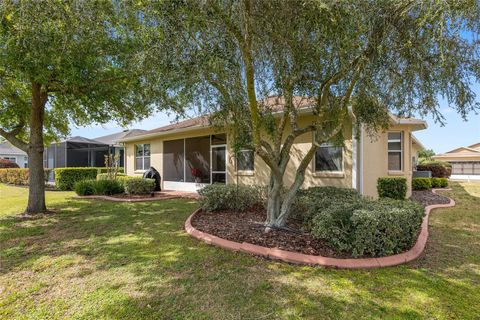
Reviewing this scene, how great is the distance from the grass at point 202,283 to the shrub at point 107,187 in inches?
262

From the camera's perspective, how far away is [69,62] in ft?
21.0

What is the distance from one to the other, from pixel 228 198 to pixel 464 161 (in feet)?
117

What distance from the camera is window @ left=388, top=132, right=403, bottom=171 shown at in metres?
11.5

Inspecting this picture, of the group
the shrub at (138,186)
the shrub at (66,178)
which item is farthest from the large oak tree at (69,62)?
the shrub at (66,178)

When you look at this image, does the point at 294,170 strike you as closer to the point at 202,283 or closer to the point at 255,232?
the point at 255,232

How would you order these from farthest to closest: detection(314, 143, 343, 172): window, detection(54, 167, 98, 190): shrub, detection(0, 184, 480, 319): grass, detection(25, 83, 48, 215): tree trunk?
detection(54, 167, 98, 190): shrub
detection(314, 143, 343, 172): window
detection(25, 83, 48, 215): tree trunk
detection(0, 184, 480, 319): grass

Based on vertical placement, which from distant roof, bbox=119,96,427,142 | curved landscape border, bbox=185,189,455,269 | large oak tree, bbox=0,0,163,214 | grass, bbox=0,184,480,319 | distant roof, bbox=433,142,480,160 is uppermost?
large oak tree, bbox=0,0,163,214

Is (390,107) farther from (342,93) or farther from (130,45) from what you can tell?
(130,45)

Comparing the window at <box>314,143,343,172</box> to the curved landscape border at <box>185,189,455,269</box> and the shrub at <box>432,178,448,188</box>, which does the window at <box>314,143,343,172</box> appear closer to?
the curved landscape border at <box>185,189,455,269</box>

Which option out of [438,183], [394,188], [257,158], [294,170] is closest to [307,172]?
[294,170]

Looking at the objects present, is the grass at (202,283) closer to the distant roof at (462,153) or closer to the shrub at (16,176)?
the shrub at (16,176)

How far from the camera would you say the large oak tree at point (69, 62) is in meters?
5.65

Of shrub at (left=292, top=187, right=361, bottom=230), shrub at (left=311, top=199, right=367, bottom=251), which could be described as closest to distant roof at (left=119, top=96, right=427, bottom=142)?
shrub at (left=292, top=187, right=361, bottom=230)

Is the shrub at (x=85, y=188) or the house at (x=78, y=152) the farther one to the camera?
the house at (x=78, y=152)
